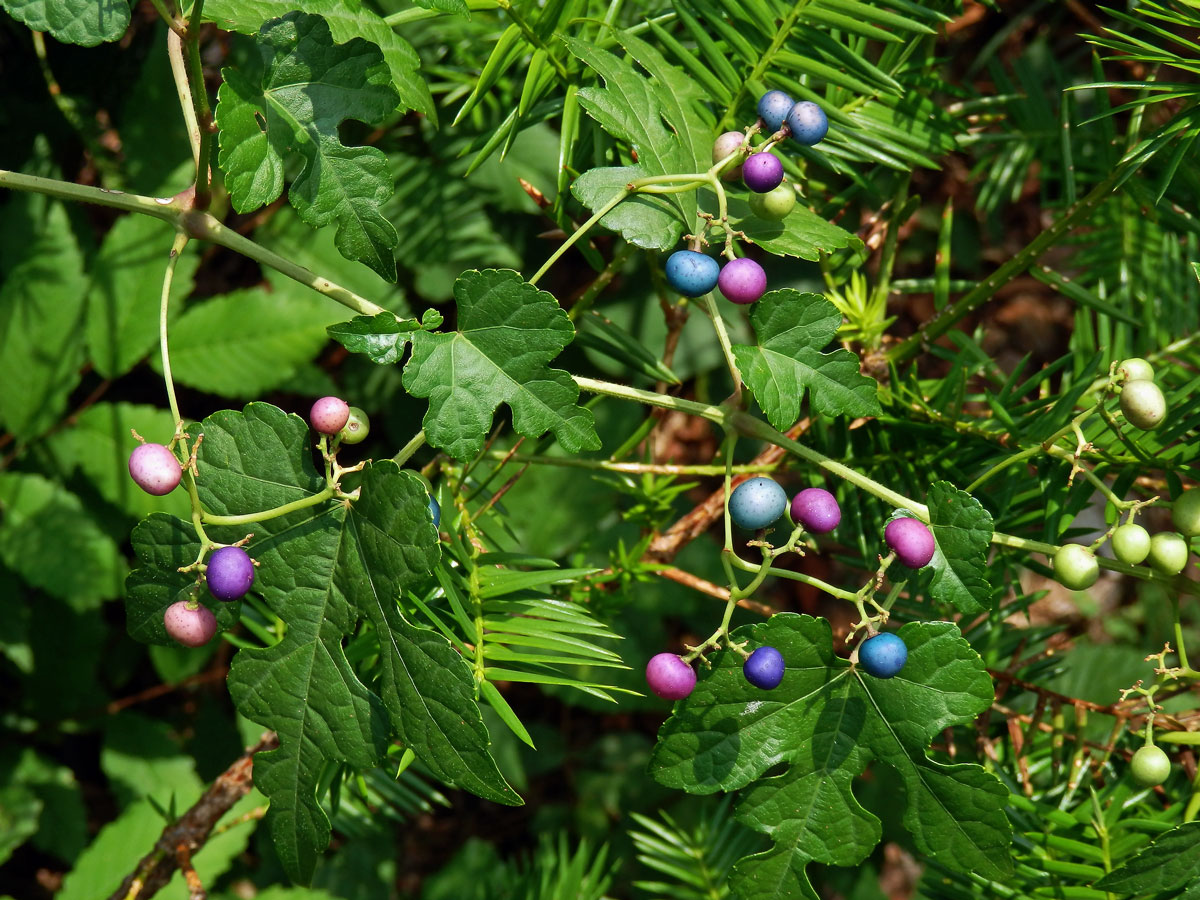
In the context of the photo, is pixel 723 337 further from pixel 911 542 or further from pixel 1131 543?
pixel 1131 543

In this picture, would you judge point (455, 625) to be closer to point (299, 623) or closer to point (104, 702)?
point (299, 623)

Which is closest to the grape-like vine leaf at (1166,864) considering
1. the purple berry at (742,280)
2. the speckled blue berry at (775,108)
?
the purple berry at (742,280)

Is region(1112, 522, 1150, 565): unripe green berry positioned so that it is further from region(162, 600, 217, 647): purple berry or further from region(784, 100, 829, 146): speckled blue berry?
region(162, 600, 217, 647): purple berry

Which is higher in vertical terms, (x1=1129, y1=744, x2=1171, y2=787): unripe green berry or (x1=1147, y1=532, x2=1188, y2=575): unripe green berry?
(x1=1147, y1=532, x2=1188, y2=575): unripe green berry

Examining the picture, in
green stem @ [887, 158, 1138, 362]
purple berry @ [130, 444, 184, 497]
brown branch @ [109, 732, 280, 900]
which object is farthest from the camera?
brown branch @ [109, 732, 280, 900]

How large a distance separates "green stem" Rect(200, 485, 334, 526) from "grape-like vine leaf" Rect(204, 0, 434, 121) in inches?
14.6

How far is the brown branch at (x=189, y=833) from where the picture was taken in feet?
3.62

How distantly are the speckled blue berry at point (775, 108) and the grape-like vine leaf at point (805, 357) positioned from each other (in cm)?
17

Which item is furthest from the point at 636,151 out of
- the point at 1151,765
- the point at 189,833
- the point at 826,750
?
the point at 189,833

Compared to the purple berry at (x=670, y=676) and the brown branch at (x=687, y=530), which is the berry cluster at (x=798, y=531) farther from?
the brown branch at (x=687, y=530)

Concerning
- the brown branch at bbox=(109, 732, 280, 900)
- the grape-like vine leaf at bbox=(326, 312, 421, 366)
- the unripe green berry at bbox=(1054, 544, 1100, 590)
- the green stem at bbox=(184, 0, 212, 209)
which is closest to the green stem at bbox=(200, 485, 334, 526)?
the grape-like vine leaf at bbox=(326, 312, 421, 366)

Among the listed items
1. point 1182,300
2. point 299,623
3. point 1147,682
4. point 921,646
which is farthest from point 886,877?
point 299,623

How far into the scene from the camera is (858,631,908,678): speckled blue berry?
31.2 inches

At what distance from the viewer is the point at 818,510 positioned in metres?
0.84
